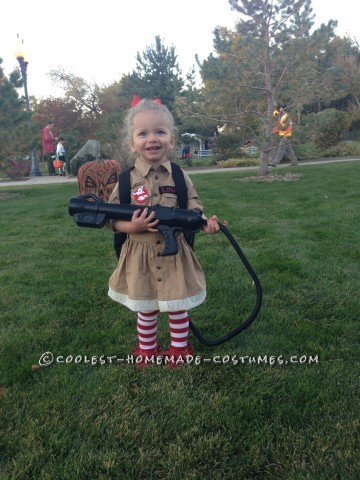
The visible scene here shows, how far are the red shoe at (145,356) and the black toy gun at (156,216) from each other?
763 millimetres

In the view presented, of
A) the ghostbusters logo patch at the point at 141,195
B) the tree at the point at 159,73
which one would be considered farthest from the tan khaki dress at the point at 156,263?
the tree at the point at 159,73

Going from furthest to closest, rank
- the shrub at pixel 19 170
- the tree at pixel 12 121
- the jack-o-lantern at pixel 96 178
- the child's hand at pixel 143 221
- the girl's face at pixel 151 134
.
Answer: the shrub at pixel 19 170 < the tree at pixel 12 121 < the jack-o-lantern at pixel 96 178 < the girl's face at pixel 151 134 < the child's hand at pixel 143 221

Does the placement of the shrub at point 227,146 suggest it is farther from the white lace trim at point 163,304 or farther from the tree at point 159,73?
the white lace trim at point 163,304

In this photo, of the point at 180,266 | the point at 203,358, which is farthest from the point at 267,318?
the point at 180,266

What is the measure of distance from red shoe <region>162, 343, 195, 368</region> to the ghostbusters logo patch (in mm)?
950

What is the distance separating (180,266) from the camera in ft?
7.57

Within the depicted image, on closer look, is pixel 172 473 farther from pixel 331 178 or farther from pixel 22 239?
pixel 331 178

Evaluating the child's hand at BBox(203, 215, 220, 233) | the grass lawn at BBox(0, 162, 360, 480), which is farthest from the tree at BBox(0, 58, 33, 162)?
the child's hand at BBox(203, 215, 220, 233)

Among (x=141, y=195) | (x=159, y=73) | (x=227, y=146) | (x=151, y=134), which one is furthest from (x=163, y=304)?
(x=159, y=73)

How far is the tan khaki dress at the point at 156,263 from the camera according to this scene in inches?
91.0

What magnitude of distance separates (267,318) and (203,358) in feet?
2.37

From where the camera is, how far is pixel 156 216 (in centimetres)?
214

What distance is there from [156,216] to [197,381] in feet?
3.19

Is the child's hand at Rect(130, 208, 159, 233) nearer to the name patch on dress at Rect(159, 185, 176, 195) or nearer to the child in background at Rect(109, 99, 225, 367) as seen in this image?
the child in background at Rect(109, 99, 225, 367)
